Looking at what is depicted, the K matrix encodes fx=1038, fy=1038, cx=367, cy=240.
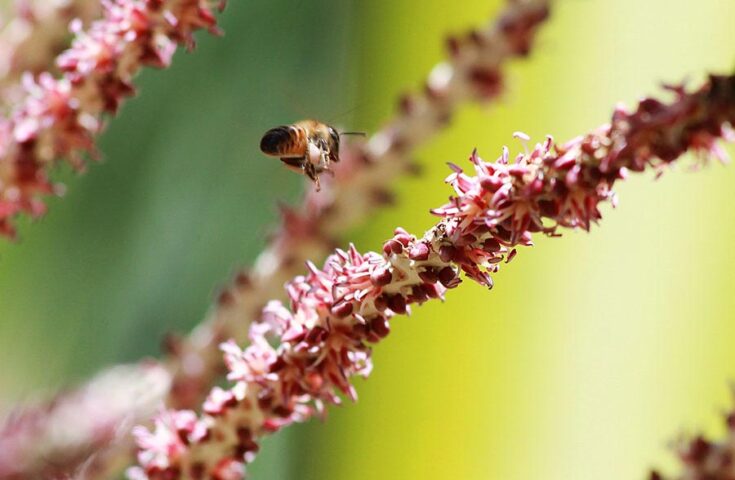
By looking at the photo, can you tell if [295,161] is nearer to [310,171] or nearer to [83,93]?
[310,171]

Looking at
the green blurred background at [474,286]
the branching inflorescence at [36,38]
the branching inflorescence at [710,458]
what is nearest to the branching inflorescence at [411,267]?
the branching inflorescence at [710,458]

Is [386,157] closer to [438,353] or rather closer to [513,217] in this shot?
[513,217]

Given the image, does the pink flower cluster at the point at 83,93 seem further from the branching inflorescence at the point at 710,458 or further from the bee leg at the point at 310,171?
the branching inflorescence at the point at 710,458

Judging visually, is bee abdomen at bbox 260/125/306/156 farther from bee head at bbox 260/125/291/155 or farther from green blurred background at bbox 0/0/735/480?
green blurred background at bbox 0/0/735/480

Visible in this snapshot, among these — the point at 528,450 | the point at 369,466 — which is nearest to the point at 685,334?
the point at 528,450

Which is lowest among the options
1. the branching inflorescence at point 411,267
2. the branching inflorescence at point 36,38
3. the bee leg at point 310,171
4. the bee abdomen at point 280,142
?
the branching inflorescence at point 411,267

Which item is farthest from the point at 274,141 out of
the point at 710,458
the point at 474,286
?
the point at 474,286
